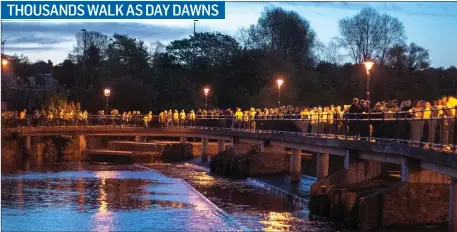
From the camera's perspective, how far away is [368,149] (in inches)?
1081

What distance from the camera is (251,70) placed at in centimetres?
9056

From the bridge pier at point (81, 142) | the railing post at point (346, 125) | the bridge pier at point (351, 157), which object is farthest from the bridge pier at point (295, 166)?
the bridge pier at point (81, 142)

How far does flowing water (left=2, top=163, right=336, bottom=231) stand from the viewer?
26609mm

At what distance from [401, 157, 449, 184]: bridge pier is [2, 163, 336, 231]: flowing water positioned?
9.63 feet

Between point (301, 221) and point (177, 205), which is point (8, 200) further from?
point (301, 221)

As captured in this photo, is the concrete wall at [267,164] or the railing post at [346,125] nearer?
the railing post at [346,125]

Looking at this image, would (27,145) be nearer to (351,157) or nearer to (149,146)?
(149,146)

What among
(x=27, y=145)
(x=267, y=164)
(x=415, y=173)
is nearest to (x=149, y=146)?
(x=27, y=145)

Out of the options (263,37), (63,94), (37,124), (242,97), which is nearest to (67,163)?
(37,124)

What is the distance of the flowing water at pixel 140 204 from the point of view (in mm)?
26609

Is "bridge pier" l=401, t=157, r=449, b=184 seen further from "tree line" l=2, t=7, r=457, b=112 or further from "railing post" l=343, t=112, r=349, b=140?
"tree line" l=2, t=7, r=457, b=112

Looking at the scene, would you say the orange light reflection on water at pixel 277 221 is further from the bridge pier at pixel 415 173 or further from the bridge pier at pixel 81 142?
the bridge pier at pixel 81 142

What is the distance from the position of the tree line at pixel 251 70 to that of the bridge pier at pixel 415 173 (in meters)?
52.3

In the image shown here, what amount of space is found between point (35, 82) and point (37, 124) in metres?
32.2
